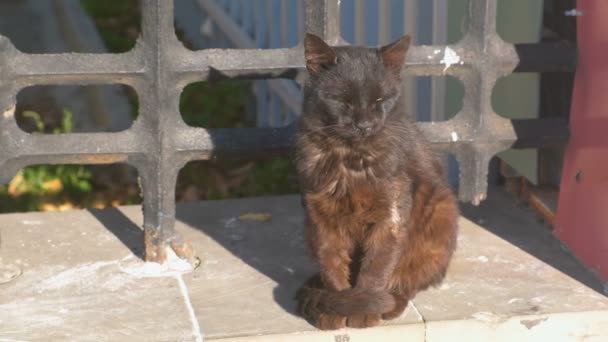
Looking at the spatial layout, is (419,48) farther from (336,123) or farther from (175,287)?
(175,287)

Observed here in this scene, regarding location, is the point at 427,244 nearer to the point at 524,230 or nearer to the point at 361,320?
the point at 361,320

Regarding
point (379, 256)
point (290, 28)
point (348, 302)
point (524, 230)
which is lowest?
point (524, 230)

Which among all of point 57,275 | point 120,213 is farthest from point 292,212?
point 57,275

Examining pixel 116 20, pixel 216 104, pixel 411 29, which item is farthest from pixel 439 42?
pixel 116 20

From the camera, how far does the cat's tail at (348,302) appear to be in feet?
11.6

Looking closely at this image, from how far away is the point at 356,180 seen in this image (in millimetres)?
3586

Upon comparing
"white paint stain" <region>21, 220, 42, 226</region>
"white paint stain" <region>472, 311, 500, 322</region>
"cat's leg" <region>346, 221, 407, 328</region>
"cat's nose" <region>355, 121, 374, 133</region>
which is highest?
"cat's nose" <region>355, 121, 374, 133</region>

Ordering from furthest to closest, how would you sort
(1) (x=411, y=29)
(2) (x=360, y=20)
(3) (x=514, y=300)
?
(2) (x=360, y=20) < (1) (x=411, y=29) < (3) (x=514, y=300)

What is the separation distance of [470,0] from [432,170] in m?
0.69

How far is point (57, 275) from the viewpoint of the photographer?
13.1ft

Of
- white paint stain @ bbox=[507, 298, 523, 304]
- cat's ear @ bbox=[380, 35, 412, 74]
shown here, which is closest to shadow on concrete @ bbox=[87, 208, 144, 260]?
cat's ear @ bbox=[380, 35, 412, 74]

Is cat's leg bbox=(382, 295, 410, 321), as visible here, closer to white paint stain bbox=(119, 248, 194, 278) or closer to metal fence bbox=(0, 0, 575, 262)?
metal fence bbox=(0, 0, 575, 262)

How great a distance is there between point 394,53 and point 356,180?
44 cm

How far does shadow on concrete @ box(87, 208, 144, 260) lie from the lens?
4289 mm
